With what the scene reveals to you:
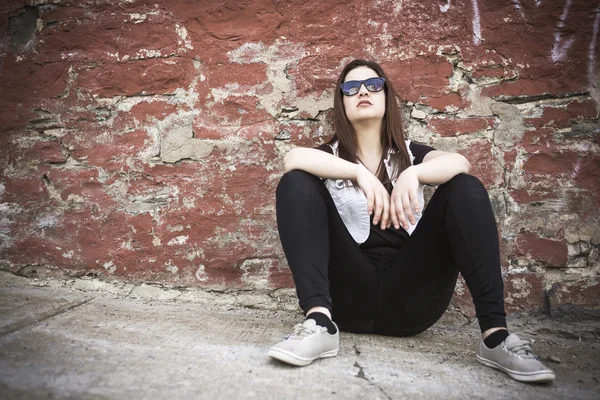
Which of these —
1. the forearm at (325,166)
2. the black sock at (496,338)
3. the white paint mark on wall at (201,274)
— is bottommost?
the black sock at (496,338)

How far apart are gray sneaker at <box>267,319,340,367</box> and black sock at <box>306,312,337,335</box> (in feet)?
0.06

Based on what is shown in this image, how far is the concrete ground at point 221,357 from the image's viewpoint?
A: 1366mm

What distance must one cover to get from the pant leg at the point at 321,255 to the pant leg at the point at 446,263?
10 cm

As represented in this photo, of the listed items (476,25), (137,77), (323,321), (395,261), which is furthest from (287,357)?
(476,25)

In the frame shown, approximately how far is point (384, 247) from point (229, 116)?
3.61ft

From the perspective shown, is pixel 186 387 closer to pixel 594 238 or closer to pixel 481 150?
pixel 481 150

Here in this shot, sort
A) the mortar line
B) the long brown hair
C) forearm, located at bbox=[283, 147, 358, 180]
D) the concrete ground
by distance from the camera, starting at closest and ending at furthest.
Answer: the concrete ground → the mortar line → forearm, located at bbox=[283, 147, 358, 180] → the long brown hair

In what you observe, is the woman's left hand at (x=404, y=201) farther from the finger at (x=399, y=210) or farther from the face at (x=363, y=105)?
the face at (x=363, y=105)

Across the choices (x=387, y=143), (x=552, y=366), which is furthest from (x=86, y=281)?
(x=552, y=366)

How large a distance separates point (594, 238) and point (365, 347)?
1333mm

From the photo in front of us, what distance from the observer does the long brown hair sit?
2.16m

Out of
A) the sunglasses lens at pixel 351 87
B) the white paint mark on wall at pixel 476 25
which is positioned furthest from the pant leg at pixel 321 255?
the white paint mark on wall at pixel 476 25

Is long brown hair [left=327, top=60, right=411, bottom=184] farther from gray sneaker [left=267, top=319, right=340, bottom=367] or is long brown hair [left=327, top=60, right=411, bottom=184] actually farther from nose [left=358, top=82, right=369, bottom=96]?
gray sneaker [left=267, top=319, right=340, bottom=367]

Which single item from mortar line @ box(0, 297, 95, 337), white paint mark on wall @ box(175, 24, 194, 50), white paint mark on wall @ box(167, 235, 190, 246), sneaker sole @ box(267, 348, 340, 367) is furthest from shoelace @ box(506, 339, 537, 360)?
white paint mark on wall @ box(175, 24, 194, 50)
